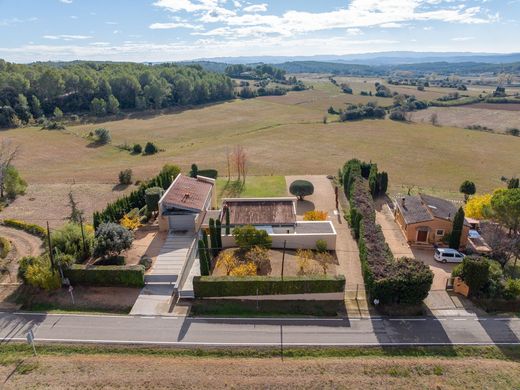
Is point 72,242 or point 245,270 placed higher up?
point 72,242

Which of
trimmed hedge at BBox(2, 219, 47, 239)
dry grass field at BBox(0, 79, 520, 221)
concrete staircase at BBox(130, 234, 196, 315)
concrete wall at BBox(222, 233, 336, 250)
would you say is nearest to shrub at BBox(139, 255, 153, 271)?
concrete staircase at BBox(130, 234, 196, 315)

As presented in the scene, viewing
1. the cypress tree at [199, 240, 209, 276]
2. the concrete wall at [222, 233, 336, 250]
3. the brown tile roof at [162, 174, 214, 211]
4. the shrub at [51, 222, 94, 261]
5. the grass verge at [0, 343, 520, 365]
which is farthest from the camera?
the brown tile roof at [162, 174, 214, 211]

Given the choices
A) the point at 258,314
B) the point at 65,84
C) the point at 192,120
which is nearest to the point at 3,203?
the point at 258,314

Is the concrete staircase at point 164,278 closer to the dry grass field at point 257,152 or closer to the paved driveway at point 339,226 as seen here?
the paved driveway at point 339,226

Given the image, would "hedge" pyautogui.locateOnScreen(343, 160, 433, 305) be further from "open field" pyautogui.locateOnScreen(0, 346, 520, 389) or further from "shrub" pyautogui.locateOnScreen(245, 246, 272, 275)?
"shrub" pyautogui.locateOnScreen(245, 246, 272, 275)

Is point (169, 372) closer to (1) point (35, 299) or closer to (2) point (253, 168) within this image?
(1) point (35, 299)

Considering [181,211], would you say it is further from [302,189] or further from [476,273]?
[476,273]

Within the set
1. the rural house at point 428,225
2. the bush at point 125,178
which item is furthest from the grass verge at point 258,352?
the bush at point 125,178

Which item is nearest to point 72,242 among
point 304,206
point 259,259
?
point 259,259
